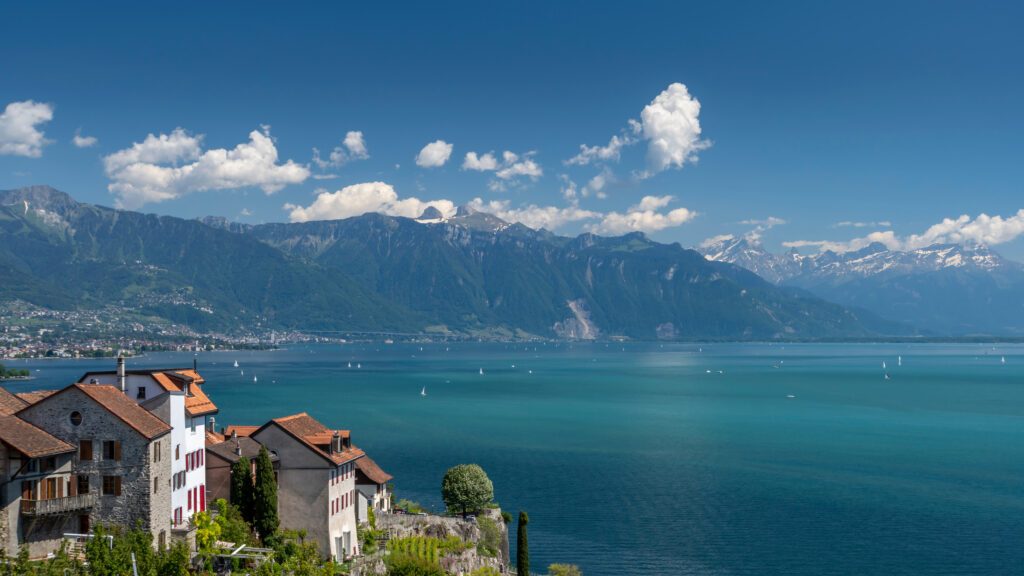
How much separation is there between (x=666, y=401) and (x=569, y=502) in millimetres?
114792

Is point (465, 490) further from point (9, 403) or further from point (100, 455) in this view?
point (9, 403)

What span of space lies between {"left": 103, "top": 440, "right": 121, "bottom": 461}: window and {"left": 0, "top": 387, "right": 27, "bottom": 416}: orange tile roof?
Answer: 15.8 ft

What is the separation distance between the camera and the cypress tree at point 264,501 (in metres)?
49.4

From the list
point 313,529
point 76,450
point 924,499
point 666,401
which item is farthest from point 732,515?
point 666,401

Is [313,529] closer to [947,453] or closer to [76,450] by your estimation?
[76,450]

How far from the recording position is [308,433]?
178ft

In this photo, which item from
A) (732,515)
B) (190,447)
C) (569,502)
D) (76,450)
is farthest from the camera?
(569,502)

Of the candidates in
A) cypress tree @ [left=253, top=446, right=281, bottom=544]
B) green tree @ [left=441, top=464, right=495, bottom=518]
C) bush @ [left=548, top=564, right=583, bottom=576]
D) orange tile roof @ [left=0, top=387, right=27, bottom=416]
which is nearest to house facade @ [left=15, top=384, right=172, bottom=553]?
orange tile roof @ [left=0, top=387, right=27, bottom=416]

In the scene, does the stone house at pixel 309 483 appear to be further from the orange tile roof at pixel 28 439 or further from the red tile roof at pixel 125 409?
the orange tile roof at pixel 28 439

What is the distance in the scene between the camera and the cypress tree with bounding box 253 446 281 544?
4944cm

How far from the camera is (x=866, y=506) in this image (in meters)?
83.8

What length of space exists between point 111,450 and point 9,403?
21.5 feet

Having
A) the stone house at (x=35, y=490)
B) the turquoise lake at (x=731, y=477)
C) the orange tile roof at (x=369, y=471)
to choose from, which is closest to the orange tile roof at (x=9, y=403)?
the stone house at (x=35, y=490)

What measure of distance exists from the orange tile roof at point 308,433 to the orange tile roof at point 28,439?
11.6m
